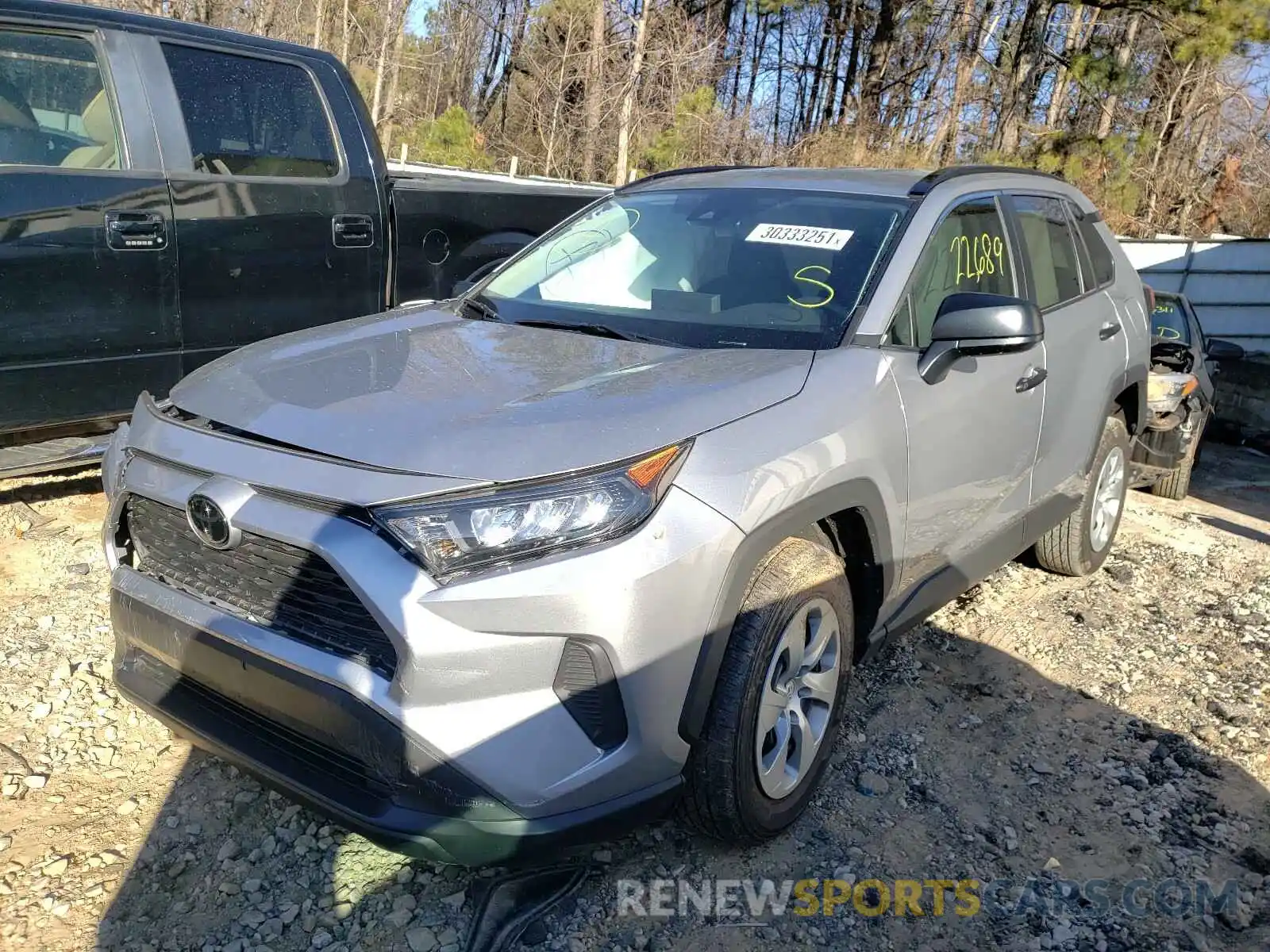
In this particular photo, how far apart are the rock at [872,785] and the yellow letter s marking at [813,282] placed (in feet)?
4.76

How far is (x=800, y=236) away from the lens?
11.0 feet

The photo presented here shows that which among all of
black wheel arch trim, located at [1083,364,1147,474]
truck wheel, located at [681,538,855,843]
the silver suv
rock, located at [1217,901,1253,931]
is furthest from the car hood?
black wheel arch trim, located at [1083,364,1147,474]

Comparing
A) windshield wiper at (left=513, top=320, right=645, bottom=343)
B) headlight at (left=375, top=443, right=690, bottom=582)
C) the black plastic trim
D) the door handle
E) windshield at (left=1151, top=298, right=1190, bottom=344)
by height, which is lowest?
the black plastic trim

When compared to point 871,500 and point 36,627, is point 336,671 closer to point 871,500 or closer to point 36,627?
point 871,500

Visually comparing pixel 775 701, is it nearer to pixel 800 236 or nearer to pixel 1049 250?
pixel 800 236

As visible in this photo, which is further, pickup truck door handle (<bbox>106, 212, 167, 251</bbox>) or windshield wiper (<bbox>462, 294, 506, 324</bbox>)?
pickup truck door handle (<bbox>106, 212, 167, 251</bbox>)

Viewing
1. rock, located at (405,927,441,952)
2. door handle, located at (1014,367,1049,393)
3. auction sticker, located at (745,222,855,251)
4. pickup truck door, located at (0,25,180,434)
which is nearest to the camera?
rock, located at (405,927,441,952)

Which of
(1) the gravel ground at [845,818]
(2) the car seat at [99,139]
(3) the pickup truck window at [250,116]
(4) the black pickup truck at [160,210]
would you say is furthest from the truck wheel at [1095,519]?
(2) the car seat at [99,139]

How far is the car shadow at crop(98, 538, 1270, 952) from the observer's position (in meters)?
2.43

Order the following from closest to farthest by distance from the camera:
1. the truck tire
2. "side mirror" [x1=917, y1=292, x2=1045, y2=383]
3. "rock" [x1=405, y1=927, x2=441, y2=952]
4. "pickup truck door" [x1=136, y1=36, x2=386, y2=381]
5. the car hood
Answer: the car hood → "rock" [x1=405, y1=927, x2=441, y2=952] → "side mirror" [x1=917, y1=292, x2=1045, y2=383] → "pickup truck door" [x1=136, y1=36, x2=386, y2=381] → the truck tire

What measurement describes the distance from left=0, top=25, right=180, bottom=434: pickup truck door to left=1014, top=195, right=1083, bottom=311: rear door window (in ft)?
11.1

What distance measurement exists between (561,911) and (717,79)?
87.3ft

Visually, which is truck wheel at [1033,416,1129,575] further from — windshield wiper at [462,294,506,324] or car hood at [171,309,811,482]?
windshield wiper at [462,294,506,324]

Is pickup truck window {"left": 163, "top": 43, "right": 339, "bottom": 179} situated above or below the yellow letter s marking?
above
